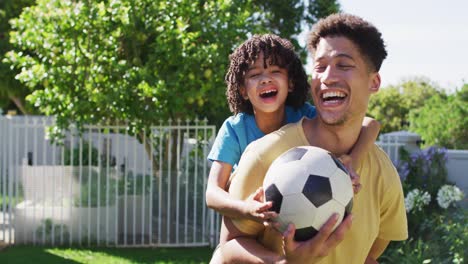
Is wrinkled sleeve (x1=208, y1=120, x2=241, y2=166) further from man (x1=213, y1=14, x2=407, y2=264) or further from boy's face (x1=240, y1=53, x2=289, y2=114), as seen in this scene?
man (x1=213, y1=14, x2=407, y2=264)

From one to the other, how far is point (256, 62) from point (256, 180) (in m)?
0.72

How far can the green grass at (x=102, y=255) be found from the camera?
26.1 ft

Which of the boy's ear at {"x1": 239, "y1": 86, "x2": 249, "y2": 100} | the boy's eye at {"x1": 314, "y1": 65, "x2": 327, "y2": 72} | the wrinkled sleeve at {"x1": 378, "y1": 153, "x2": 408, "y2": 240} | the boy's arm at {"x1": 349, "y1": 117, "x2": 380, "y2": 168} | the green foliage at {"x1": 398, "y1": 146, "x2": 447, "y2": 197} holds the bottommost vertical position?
the green foliage at {"x1": 398, "y1": 146, "x2": 447, "y2": 197}

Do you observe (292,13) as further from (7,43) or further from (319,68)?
(319,68)

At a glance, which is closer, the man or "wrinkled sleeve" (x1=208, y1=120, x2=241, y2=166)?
the man

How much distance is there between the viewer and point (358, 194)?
7.82 ft

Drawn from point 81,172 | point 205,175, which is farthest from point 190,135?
point 81,172

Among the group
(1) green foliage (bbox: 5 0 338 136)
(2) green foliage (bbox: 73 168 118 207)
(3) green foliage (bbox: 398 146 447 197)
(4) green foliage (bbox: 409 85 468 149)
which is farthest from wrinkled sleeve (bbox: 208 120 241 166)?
(4) green foliage (bbox: 409 85 468 149)

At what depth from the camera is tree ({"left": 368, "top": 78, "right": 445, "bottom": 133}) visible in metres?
31.2

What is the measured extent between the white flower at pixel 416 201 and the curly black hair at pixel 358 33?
5.30 metres

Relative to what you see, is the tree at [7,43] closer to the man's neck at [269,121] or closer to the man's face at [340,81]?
the man's neck at [269,121]

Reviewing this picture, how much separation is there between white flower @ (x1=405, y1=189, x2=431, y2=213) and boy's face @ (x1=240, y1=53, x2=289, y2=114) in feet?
16.2

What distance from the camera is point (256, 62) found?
2.82 meters

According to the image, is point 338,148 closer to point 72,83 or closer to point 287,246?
point 287,246
